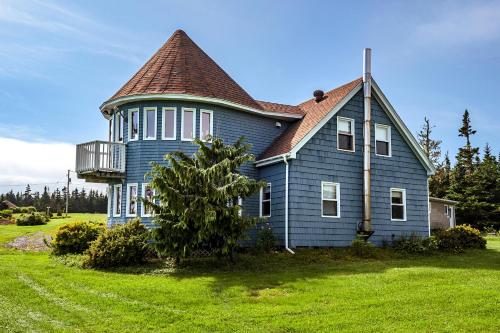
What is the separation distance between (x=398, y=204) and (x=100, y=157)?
45.0 ft

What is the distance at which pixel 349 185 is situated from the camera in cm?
2169

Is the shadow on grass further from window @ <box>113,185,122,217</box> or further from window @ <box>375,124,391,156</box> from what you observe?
window @ <box>113,185,122,217</box>

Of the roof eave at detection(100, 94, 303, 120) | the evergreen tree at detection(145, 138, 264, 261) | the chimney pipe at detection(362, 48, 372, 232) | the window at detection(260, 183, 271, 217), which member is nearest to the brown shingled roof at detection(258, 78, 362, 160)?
the chimney pipe at detection(362, 48, 372, 232)

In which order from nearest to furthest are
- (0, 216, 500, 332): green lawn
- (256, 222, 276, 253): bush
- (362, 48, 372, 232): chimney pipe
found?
(0, 216, 500, 332): green lawn < (256, 222, 276, 253): bush < (362, 48, 372, 232): chimney pipe

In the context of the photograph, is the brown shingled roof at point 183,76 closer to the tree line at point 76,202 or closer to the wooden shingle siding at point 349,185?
the wooden shingle siding at point 349,185

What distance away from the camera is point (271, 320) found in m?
9.99

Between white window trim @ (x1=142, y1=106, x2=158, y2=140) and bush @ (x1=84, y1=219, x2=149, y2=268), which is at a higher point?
white window trim @ (x1=142, y1=106, x2=158, y2=140)

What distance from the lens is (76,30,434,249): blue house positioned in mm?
20594

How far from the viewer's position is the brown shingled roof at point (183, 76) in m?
21.2

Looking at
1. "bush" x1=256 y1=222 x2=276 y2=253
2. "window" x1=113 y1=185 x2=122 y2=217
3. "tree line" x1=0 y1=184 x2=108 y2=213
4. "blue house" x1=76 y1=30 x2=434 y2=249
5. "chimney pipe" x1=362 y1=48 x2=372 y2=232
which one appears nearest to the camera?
"bush" x1=256 y1=222 x2=276 y2=253

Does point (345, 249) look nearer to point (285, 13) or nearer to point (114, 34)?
point (285, 13)

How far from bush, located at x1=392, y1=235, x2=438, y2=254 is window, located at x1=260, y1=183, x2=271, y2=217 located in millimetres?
5898

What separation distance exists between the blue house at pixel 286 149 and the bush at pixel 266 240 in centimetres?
54

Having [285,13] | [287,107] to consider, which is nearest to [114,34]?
[285,13]
